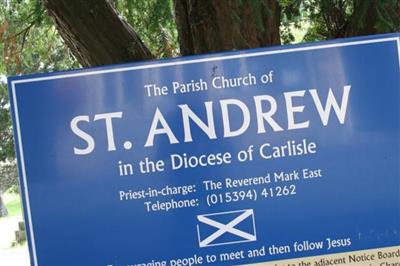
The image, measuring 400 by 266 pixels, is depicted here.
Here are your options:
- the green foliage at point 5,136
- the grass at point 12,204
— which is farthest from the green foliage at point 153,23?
the grass at point 12,204

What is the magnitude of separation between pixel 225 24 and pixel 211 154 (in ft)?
4.98

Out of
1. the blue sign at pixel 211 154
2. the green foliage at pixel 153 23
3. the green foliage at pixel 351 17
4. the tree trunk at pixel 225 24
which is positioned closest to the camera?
the blue sign at pixel 211 154

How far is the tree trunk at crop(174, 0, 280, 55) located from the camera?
3.89m

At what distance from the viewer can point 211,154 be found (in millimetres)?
2588

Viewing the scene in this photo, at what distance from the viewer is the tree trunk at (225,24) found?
3.89m

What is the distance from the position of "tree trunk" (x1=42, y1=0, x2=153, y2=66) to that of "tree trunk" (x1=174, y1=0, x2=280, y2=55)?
483mm

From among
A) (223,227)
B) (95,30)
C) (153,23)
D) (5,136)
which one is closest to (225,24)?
(95,30)

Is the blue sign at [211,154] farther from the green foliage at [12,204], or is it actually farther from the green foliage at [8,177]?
the green foliage at [12,204]

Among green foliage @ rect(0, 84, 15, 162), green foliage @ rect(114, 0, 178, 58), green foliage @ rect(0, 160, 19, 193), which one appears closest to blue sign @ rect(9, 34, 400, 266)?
green foliage @ rect(114, 0, 178, 58)

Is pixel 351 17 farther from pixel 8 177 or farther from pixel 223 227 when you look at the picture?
pixel 8 177

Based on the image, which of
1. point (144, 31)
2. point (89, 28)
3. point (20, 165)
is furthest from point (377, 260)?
point (144, 31)

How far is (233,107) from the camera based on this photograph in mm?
2584

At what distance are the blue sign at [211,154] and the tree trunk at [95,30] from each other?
1.88 metres

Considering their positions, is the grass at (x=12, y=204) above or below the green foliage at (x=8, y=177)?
below
